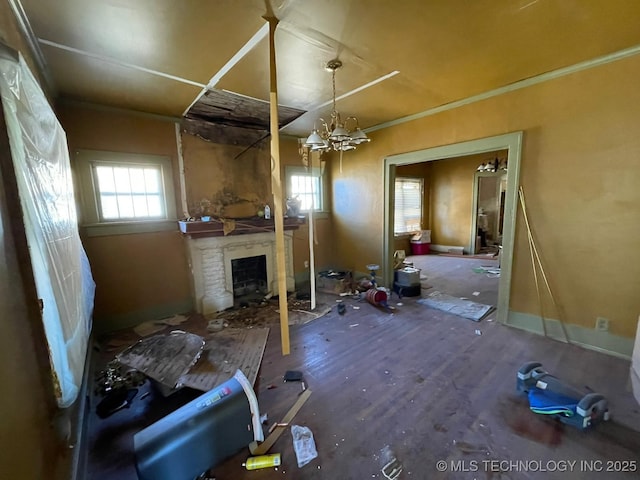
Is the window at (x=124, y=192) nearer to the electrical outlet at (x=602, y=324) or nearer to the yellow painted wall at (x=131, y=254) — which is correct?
the yellow painted wall at (x=131, y=254)

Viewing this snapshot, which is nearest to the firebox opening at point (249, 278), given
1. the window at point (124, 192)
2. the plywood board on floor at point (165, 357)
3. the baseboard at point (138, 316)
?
the baseboard at point (138, 316)

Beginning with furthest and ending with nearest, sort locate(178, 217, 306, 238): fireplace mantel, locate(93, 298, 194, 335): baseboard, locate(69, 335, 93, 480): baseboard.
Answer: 1. locate(178, 217, 306, 238): fireplace mantel
2. locate(93, 298, 194, 335): baseboard
3. locate(69, 335, 93, 480): baseboard

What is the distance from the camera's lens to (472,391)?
80.7 inches

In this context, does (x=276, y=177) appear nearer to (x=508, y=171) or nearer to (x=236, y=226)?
(x=236, y=226)

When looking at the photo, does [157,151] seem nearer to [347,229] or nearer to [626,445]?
[347,229]

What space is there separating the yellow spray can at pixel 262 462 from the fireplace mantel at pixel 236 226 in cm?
263

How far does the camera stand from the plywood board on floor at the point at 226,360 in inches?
70.9

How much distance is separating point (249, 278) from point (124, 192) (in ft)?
6.90

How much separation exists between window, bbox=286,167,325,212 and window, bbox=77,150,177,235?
196cm

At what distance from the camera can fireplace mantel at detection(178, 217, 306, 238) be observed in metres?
3.37

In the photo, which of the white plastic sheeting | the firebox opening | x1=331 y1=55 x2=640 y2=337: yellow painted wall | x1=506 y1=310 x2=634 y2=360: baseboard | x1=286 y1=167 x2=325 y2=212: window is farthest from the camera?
x1=286 y1=167 x2=325 y2=212: window

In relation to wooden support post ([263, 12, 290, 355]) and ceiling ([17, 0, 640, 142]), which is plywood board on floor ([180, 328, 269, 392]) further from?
ceiling ([17, 0, 640, 142])

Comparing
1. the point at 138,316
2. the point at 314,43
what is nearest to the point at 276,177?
the point at 314,43

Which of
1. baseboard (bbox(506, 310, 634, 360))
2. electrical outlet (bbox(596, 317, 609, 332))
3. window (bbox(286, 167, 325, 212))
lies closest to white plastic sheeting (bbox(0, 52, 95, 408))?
window (bbox(286, 167, 325, 212))
